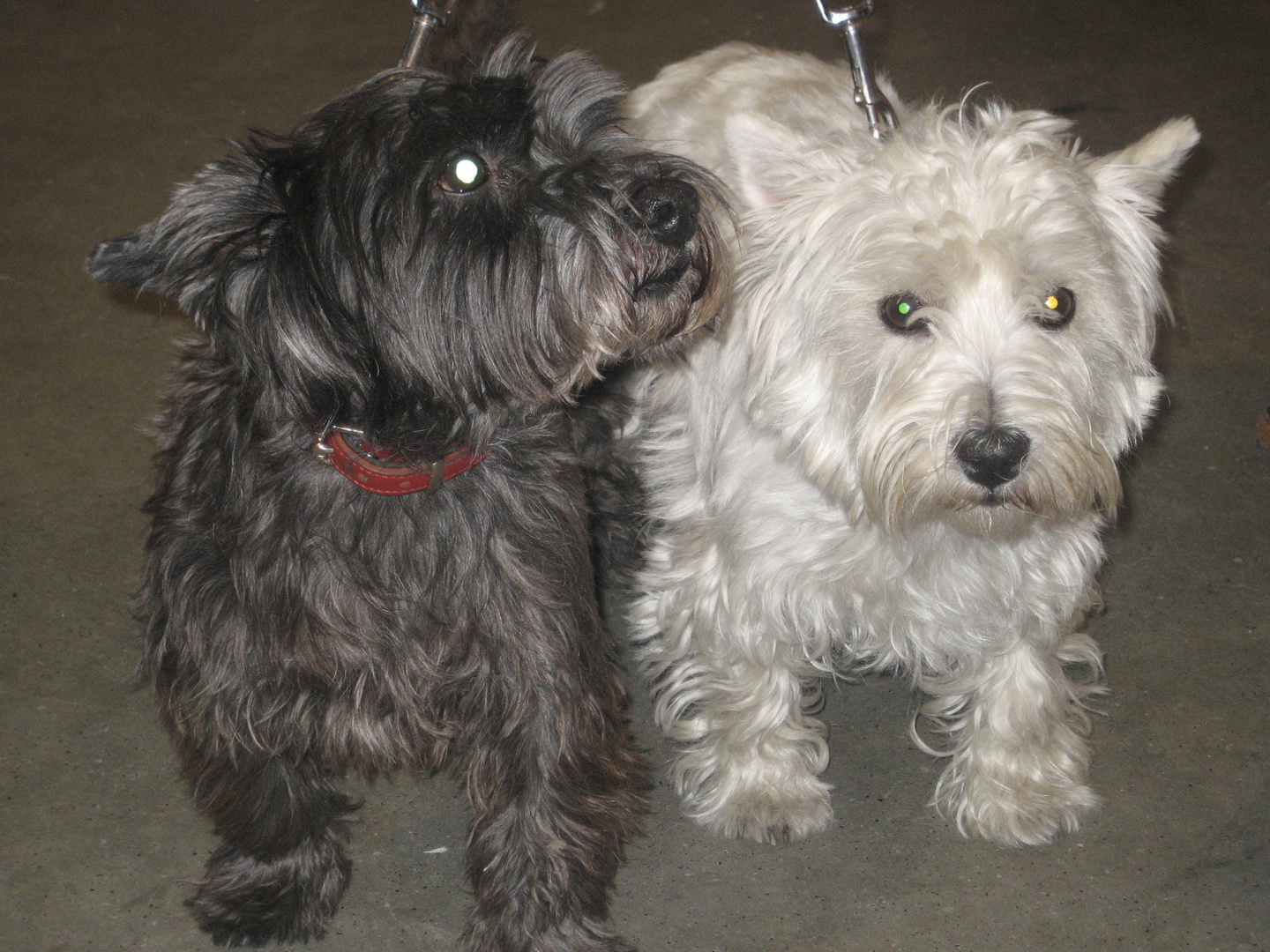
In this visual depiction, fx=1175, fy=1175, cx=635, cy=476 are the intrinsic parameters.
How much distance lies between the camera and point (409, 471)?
1.91 meters

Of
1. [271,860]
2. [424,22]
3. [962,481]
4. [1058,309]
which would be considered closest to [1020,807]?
[962,481]

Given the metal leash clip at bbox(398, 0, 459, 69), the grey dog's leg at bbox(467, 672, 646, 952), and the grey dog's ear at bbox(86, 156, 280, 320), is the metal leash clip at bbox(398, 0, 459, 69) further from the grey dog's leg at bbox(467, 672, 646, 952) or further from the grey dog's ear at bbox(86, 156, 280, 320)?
the grey dog's leg at bbox(467, 672, 646, 952)

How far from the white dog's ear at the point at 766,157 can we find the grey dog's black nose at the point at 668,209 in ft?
0.61

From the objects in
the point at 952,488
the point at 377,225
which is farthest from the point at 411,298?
the point at 952,488

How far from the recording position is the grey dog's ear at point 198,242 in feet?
5.43

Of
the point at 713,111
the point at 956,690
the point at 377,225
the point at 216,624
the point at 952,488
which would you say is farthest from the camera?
the point at 713,111

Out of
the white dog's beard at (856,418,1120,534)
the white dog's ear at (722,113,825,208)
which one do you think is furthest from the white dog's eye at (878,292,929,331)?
the white dog's ear at (722,113,825,208)

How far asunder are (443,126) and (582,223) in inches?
9.7

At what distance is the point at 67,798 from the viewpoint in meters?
2.56

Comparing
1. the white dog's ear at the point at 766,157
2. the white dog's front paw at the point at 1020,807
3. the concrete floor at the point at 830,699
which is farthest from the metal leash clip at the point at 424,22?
the white dog's front paw at the point at 1020,807

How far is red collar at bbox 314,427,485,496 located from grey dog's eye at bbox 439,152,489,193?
42 centimetres

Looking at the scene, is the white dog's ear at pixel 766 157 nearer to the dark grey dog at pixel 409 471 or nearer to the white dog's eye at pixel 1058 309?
the dark grey dog at pixel 409 471

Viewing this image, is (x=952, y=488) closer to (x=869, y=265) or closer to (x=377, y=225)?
(x=869, y=265)

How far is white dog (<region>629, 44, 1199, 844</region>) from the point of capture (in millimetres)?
1909
